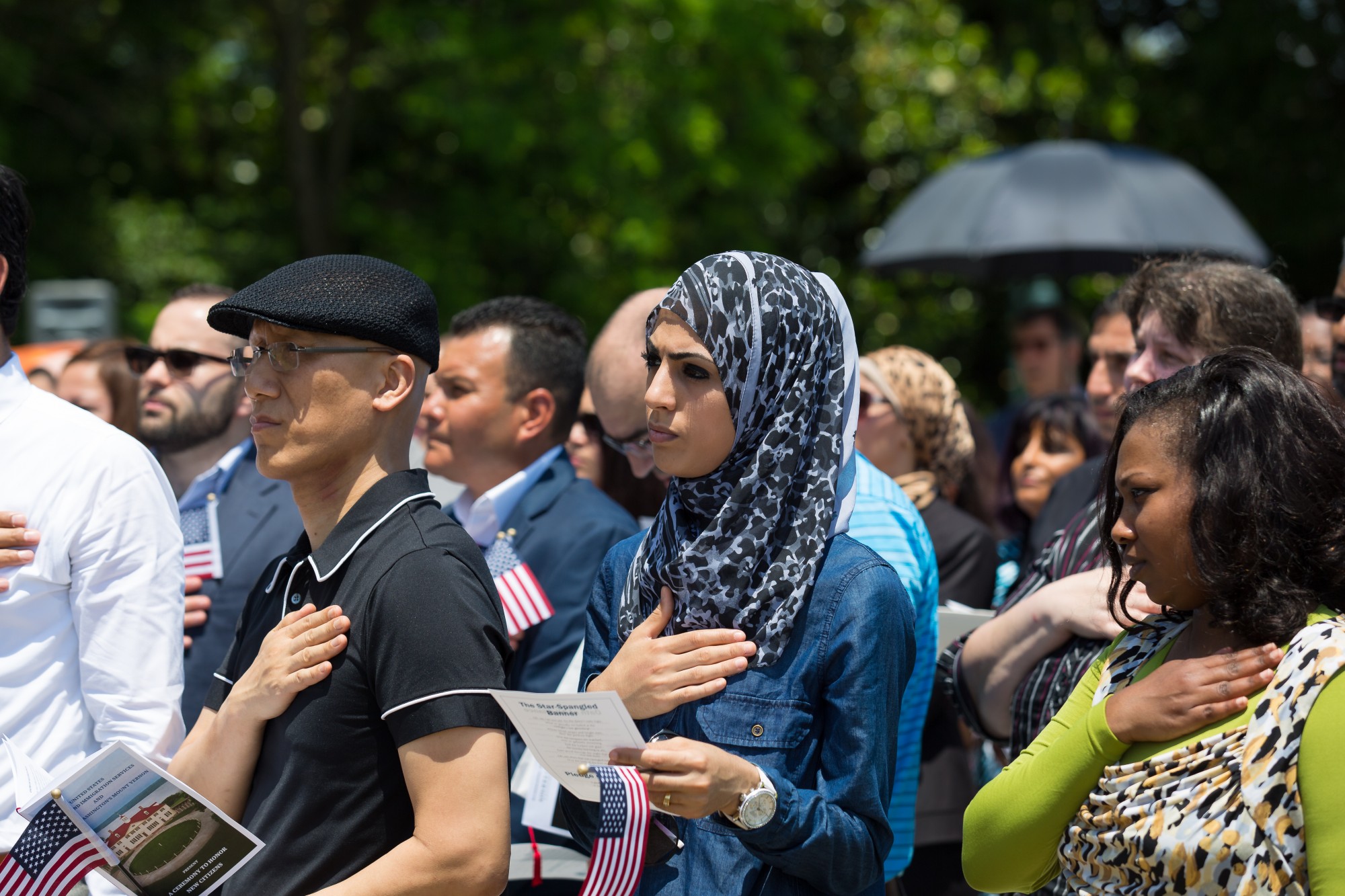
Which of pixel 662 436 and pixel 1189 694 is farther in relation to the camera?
pixel 662 436

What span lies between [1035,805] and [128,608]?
1753 mm

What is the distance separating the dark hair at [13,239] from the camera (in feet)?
9.47

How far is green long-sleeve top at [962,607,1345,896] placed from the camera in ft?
6.17

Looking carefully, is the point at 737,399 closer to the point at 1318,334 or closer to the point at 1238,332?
the point at 1238,332

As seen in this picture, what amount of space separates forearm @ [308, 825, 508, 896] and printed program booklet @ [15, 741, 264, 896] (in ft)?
0.56

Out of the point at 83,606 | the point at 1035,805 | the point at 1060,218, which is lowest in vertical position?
the point at 1060,218

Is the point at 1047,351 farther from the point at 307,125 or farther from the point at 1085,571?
the point at 307,125

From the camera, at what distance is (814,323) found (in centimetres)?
250

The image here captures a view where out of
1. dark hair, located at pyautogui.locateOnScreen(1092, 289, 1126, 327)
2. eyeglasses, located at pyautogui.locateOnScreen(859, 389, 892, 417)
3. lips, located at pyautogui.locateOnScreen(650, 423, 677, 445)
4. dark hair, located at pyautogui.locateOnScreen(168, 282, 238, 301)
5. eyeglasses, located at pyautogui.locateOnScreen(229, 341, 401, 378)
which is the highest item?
eyeglasses, located at pyautogui.locateOnScreen(229, 341, 401, 378)

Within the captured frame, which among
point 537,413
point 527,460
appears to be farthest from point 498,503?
point 537,413

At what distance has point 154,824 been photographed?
2.16 meters

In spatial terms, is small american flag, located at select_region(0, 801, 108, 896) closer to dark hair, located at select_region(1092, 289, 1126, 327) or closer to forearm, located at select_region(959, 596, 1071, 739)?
forearm, located at select_region(959, 596, 1071, 739)

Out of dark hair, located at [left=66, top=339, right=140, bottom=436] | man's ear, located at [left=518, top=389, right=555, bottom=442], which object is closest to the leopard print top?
man's ear, located at [left=518, top=389, right=555, bottom=442]

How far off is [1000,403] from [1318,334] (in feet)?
35.9
